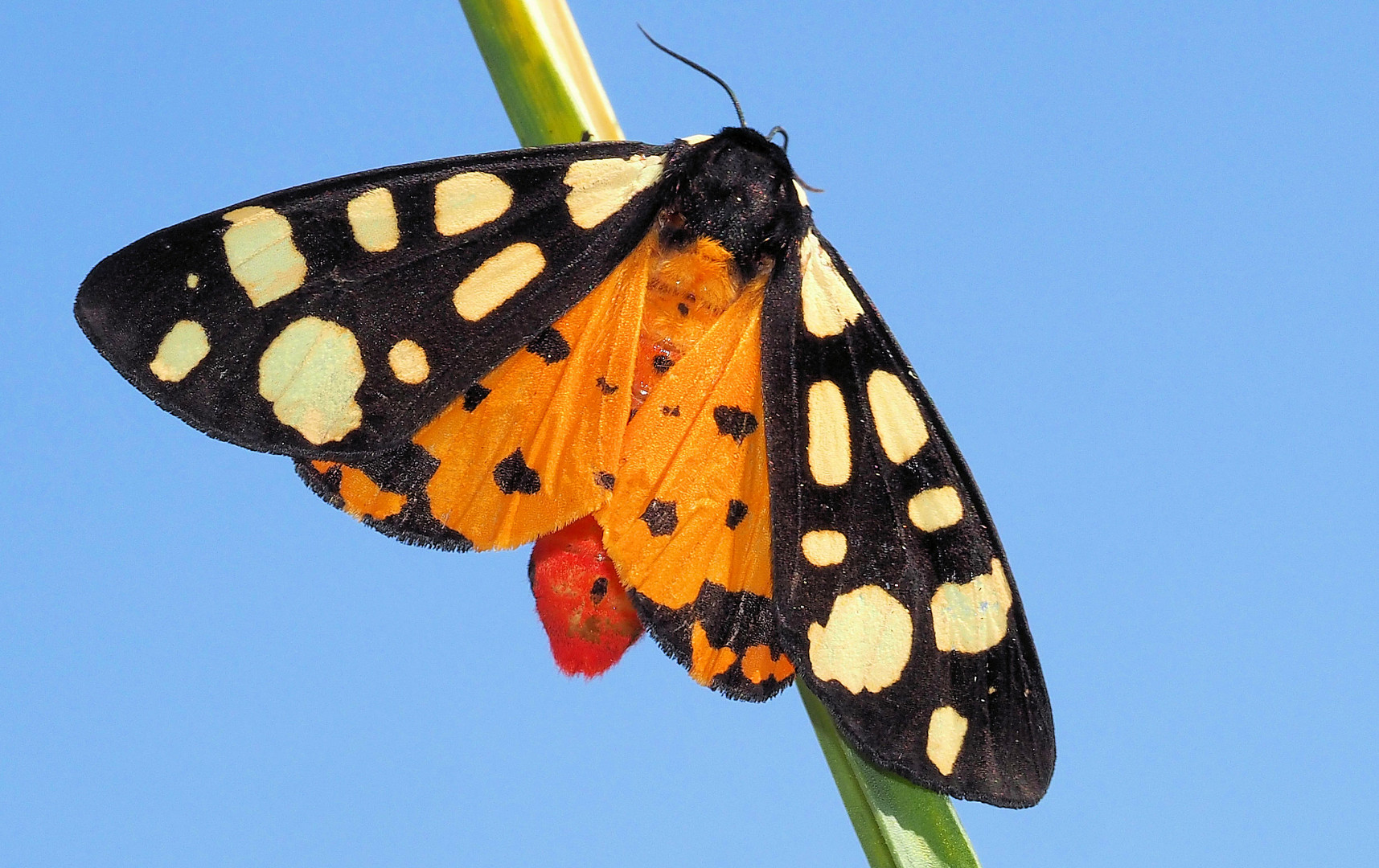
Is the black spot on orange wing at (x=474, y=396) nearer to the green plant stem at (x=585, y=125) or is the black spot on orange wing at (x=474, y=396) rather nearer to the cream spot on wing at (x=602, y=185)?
the cream spot on wing at (x=602, y=185)

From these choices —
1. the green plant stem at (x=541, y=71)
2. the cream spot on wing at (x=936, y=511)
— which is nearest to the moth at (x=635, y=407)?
the cream spot on wing at (x=936, y=511)

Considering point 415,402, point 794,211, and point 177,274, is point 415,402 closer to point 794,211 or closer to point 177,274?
point 177,274

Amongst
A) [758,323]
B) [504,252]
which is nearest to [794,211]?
[758,323]

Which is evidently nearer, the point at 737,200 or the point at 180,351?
the point at 180,351

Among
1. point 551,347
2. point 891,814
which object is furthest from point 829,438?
point 891,814

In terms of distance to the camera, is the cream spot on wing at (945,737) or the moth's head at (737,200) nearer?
the cream spot on wing at (945,737)

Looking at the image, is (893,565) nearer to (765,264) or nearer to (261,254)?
(765,264)
